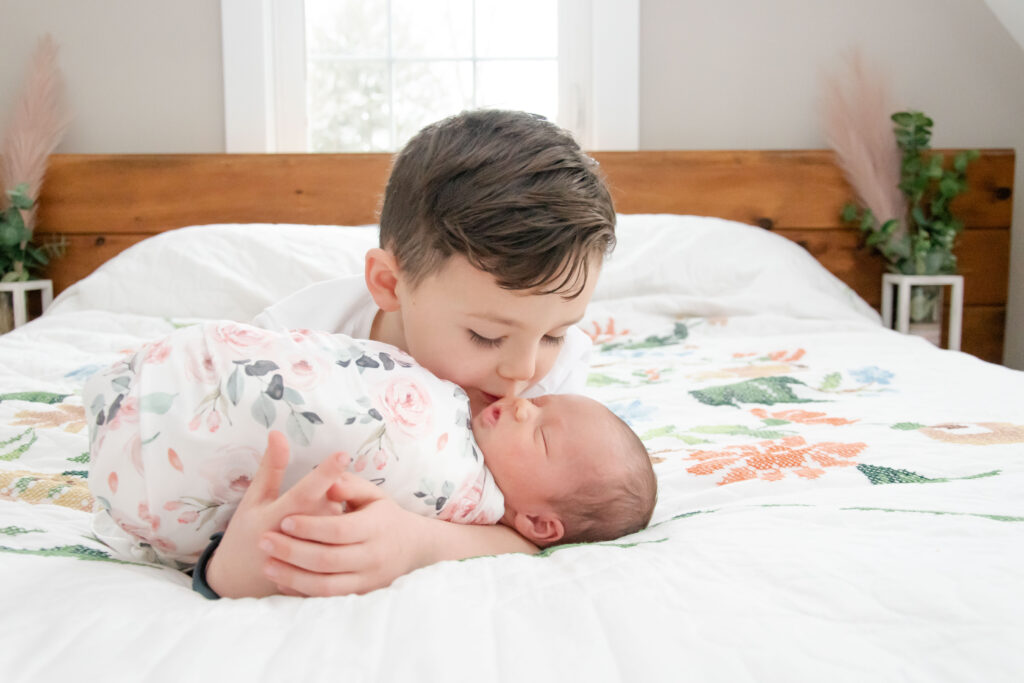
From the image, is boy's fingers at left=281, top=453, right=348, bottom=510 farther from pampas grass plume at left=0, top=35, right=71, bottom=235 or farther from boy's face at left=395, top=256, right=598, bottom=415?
pampas grass plume at left=0, top=35, right=71, bottom=235

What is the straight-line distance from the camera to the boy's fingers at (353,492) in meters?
0.63

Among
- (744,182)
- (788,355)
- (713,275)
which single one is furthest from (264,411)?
(744,182)

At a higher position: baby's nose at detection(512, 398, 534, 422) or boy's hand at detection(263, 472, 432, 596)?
baby's nose at detection(512, 398, 534, 422)

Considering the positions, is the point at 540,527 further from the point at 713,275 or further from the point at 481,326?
the point at 713,275

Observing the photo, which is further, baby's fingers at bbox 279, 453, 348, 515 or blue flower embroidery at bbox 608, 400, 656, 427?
blue flower embroidery at bbox 608, 400, 656, 427

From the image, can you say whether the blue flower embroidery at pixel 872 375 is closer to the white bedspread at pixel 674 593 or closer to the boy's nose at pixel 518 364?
the white bedspread at pixel 674 593

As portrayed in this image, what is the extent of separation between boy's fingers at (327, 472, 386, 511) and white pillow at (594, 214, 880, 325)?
5.02 ft

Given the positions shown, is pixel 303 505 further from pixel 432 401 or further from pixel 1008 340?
pixel 1008 340

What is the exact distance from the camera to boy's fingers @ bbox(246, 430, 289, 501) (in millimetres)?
602

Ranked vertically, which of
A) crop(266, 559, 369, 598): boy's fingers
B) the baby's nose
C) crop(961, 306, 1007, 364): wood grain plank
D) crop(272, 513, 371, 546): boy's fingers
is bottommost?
crop(961, 306, 1007, 364): wood grain plank

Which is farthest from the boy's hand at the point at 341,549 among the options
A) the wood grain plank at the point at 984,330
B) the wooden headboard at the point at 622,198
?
the wood grain plank at the point at 984,330

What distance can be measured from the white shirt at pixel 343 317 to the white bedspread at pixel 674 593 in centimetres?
15

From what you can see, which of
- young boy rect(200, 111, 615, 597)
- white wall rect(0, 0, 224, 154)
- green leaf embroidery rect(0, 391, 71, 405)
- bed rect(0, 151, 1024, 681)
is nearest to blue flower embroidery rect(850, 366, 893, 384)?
bed rect(0, 151, 1024, 681)

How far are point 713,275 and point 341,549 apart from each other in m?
1.76
